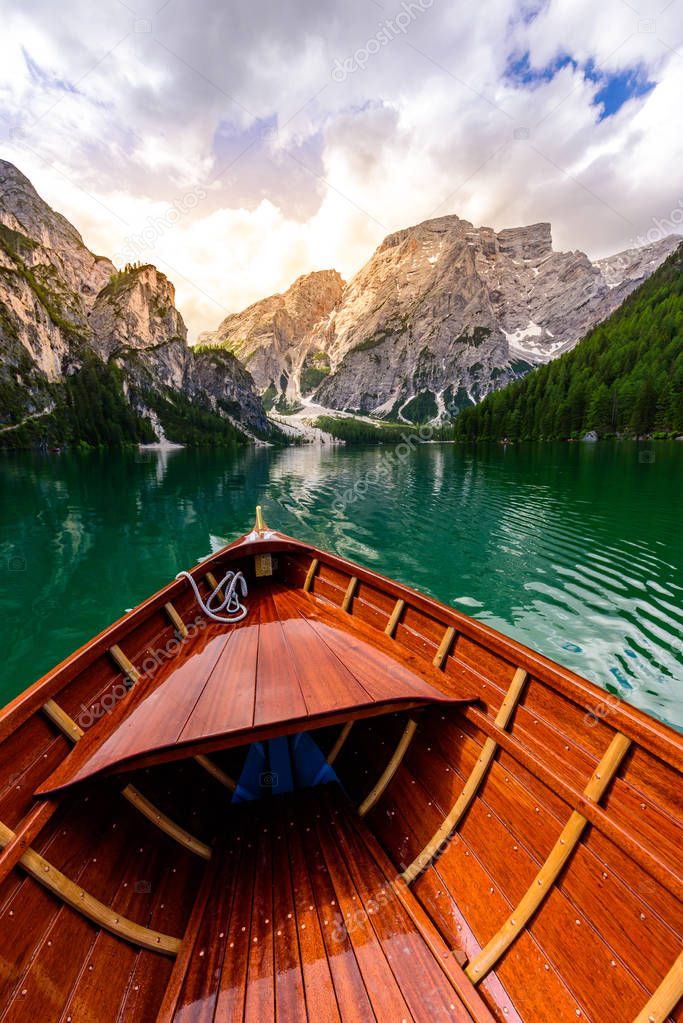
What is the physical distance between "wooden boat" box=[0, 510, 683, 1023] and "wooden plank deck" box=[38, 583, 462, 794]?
0.11ft

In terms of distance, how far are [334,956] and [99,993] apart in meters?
1.63

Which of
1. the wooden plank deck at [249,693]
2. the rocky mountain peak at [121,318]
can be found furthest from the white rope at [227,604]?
the rocky mountain peak at [121,318]

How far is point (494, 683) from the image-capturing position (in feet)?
14.2

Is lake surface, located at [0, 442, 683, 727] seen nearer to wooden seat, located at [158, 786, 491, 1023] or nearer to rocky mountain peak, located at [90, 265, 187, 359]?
wooden seat, located at [158, 786, 491, 1023]

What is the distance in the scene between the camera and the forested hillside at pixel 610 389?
9144cm

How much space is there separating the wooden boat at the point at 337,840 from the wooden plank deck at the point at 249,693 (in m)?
0.03

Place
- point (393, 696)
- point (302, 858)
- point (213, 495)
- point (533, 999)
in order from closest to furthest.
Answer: point (533, 999)
point (302, 858)
point (393, 696)
point (213, 495)

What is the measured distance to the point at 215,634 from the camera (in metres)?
6.07

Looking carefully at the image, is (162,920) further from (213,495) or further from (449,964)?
(213,495)

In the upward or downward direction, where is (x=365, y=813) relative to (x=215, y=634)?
downward

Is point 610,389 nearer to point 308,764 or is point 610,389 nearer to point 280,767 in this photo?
point 308,764

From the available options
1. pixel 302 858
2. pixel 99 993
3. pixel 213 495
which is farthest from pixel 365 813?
pixel 213 495

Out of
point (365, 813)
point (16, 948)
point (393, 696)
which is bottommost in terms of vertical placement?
point (365, 813)

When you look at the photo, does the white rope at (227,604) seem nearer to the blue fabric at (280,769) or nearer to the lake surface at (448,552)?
the blue fabric at (280,769)
